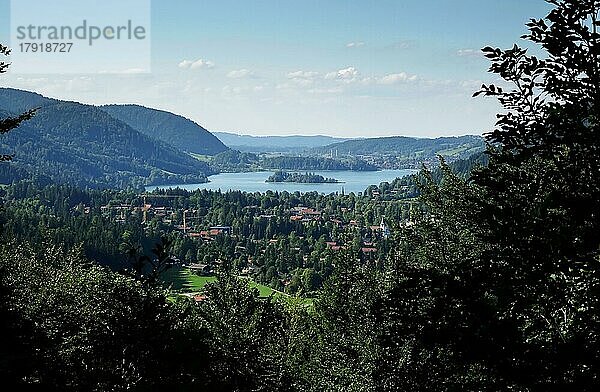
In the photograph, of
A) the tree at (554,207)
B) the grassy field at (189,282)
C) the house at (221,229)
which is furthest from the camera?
the house at (221,229)

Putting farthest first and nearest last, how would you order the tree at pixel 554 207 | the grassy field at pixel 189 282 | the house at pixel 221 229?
the house at pixel 221 229, the grassy field at pixel 189 282, the tree at pixel 554 207

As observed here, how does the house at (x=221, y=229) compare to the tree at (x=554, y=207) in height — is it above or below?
below

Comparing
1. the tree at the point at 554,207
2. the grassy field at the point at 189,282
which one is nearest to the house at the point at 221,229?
the grassy field at the point at 189,282

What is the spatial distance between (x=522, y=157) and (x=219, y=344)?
1084 centimetres

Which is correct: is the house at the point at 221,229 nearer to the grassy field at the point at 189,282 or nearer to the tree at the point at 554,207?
the grassy field at the point at 189,282

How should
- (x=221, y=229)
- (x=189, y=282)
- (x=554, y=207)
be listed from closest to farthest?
(x=554, y=207) → (x=189, y=282) → (x=221, y=229)

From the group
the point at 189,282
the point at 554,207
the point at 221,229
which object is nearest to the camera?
the point at 554,207

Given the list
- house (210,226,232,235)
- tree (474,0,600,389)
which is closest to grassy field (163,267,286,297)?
house (210,226,232,235)

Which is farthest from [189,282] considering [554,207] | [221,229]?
[554,207]

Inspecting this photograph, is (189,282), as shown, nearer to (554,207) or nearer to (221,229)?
(221,229)

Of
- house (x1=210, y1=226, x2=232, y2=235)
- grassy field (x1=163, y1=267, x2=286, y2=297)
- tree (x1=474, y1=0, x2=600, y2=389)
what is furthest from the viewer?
house (x1=210, y1=226, x2=232, y2=235)

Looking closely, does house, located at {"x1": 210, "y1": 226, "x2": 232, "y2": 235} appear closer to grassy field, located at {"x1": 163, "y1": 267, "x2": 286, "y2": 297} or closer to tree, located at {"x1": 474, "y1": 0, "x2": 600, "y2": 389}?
grassy field, located at {"x1": 163, "y1": 267, "x2": 286, "y2": 297}

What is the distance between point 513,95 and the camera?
17.2ft

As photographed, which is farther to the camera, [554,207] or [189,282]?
[189,282]
